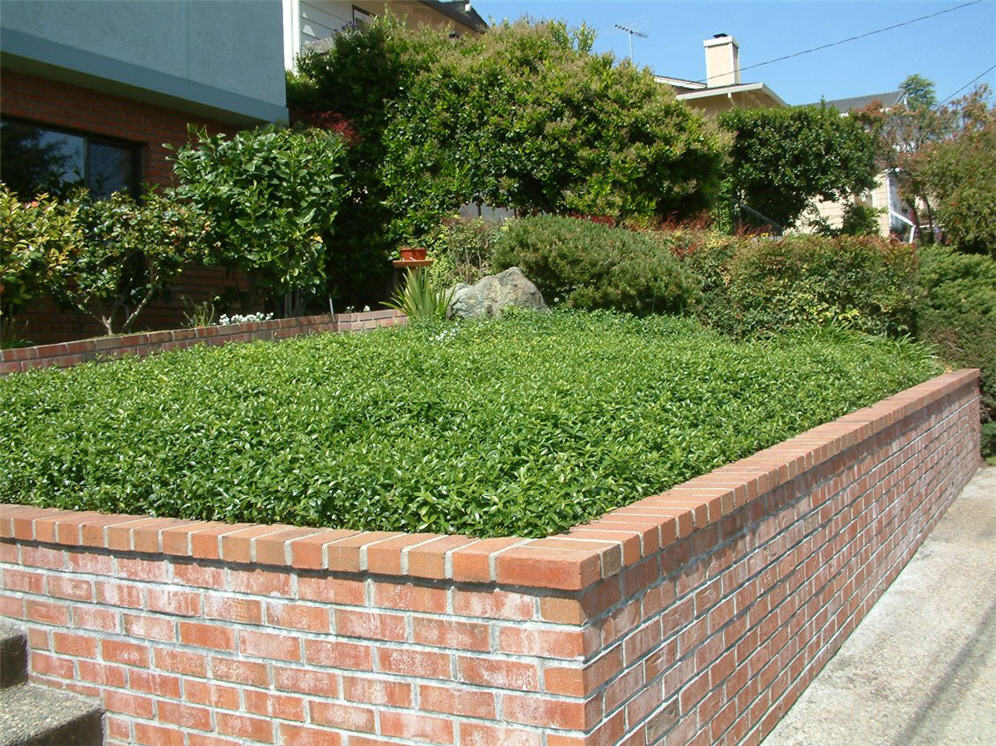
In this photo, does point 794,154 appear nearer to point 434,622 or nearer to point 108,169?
point 108,169

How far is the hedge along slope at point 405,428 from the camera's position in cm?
350

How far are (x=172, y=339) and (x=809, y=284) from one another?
6693 mm

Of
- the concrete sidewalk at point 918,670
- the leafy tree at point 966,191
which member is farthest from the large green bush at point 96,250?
the leafy tree at point 966,191

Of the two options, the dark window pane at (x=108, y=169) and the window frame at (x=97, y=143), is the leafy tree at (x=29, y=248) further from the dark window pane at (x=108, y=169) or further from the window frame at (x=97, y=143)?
the dark window pane at (x=108, y=169)

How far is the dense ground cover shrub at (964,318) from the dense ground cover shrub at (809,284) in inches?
9.3

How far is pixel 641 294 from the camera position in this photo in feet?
30.9

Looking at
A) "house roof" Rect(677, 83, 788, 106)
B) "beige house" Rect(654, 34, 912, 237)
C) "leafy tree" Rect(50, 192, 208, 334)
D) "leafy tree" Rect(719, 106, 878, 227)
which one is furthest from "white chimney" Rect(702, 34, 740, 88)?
"leafy tree" Rect(50, 192, 208, 334)

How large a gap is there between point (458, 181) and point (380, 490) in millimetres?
9504

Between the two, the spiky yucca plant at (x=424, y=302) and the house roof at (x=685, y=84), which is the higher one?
the house roof at (x=685, y=84)

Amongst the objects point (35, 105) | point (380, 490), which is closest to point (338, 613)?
point (380, 490)

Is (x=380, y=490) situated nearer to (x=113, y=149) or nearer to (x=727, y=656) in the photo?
(x=727, y=656)

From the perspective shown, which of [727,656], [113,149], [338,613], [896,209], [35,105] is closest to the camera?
[338,613]

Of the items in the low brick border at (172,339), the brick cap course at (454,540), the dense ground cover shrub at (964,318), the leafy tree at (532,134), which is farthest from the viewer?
the leafy tree at (532,134)

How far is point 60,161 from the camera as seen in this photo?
31.8 feet
